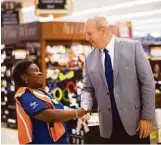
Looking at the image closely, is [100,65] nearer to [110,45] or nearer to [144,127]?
[110,45]

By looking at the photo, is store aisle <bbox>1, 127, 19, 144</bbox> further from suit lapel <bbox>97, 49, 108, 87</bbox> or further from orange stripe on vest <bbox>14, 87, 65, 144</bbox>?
suit lapel <bbox>97, 49, 108, 87</bbox>

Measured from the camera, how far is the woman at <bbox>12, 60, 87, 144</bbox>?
296 centimetres

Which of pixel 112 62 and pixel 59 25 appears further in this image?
pixel 59 25

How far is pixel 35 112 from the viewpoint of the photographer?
2932 mm

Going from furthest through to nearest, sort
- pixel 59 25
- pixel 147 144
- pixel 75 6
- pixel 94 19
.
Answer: pixel 75 6
pixel 59 25
pixel 147 144
pixel 94 19

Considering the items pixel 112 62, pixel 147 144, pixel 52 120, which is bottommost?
pixel 147 144

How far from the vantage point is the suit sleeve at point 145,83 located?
112 inches

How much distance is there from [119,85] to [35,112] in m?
0.66

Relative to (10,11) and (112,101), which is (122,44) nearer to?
(112,101)

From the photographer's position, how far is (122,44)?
9.72ft

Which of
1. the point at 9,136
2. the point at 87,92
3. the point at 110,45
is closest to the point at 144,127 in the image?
the point at 87,92

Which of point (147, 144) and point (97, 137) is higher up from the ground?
point (147, 144)

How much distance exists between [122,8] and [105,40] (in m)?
12.6

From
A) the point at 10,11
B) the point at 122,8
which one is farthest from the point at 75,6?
the point at 10,11
